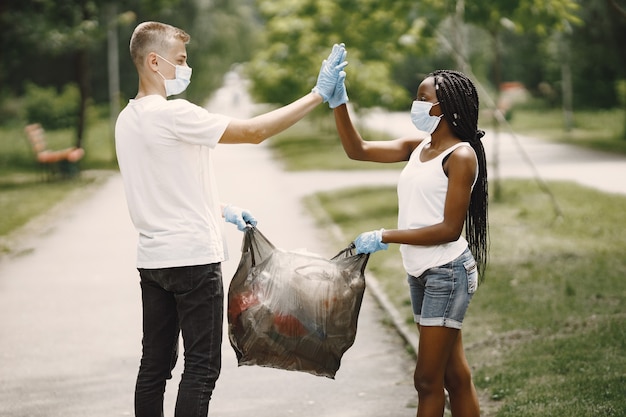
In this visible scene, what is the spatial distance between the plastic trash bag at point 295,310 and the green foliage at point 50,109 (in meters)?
35.3

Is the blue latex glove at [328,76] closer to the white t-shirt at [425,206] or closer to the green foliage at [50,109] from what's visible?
the white t-shirt at [425,206]

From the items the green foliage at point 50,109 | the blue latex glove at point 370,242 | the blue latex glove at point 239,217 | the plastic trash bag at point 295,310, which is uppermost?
the blue latex glove at point 370,242

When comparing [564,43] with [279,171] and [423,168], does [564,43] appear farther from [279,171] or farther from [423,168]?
[423,168]

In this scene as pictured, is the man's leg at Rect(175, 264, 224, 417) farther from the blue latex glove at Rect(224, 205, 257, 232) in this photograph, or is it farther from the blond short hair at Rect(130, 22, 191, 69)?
the blond short hair at Rect(130, 22, 191, 69)

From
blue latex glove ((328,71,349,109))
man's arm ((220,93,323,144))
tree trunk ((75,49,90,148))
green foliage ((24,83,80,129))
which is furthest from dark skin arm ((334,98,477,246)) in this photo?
green foliage ((24,83,80,129))

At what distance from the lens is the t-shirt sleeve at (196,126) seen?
401 centimetres

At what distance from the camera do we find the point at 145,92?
4.18m

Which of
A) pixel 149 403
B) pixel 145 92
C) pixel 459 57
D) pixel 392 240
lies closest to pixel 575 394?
pixel 392 240

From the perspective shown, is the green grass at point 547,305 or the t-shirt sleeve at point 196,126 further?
the green grass at point 547,305

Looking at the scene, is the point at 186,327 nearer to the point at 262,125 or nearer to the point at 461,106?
the point at 262,125

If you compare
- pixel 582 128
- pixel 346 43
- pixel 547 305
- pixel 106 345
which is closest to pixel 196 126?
pixel 106 345

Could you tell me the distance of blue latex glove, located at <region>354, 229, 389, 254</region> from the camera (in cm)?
434

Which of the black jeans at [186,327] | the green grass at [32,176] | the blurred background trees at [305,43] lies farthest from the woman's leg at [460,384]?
the green grass at [32,176]

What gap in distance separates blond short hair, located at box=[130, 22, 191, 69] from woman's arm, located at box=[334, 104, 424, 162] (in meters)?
0.90
